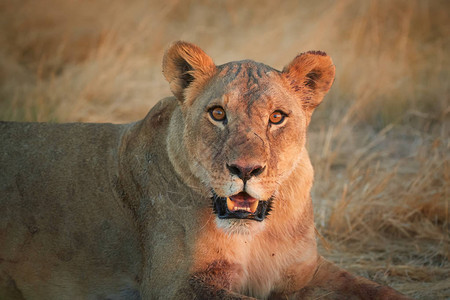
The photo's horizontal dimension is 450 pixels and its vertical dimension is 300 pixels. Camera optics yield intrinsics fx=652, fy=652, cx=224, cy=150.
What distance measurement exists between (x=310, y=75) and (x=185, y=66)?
0.74m

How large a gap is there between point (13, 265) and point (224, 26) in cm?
771

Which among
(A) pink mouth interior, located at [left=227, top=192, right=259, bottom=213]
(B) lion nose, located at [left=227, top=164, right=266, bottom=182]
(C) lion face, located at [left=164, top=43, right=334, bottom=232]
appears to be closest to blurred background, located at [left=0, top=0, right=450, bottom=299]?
(C) lion face, located at [left=164, top=43, right=334, bottom=232]

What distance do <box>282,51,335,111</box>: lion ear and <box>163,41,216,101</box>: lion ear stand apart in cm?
46

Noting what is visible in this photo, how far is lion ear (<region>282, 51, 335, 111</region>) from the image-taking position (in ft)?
12.3

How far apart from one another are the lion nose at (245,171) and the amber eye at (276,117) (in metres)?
0.44

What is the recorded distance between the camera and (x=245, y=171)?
10.1 ft

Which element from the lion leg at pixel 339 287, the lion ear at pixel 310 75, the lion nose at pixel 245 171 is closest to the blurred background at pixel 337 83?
the lion leg at pixel 339 287

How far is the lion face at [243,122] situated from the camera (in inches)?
125

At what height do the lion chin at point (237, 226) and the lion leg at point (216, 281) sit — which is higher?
the lion chin at point (237, 226)

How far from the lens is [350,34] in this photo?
33.4ft

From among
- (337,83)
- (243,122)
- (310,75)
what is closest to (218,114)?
(243,122)

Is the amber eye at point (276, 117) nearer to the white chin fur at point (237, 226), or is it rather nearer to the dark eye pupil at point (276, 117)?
the dark eye pupil at point (276, 117)

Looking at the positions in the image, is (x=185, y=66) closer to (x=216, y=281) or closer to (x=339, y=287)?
(x=216, y=281)

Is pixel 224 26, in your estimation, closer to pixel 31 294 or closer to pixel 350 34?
pixel 350 34
